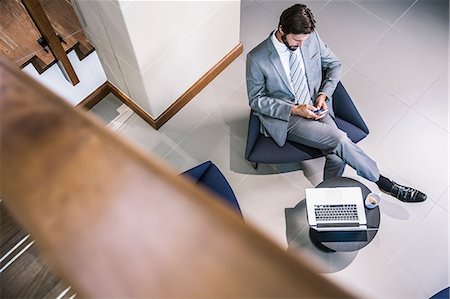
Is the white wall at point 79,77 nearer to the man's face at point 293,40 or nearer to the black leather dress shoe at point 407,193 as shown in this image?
the man's face at point 293,40

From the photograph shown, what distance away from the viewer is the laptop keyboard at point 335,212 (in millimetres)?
2863

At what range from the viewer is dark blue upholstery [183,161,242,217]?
2.91 metres

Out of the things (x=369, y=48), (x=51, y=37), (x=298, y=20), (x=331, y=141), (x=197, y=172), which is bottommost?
(x=197, y=172)

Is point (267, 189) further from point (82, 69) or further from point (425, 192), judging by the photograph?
point (82, 69)

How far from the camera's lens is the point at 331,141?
10.2 feet

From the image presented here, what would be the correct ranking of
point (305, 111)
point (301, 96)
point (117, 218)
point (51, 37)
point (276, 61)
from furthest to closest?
point (301, 96), point (305, 111), point (276, 61), point (51, 37), point (117, 218)

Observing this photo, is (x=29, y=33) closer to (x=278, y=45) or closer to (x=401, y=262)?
(x=278, y=45)

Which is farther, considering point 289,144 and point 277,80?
point 289,144

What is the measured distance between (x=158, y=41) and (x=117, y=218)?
279 centimetres

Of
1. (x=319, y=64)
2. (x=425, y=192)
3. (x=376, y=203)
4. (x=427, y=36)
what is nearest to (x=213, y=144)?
(x=319, y=64)

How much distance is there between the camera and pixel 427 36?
400 cm

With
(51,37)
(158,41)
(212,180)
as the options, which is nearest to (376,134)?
(212,180)

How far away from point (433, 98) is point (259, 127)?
1.59 m

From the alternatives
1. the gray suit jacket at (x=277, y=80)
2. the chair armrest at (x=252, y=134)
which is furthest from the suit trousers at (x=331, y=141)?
the chair armrest at (x=252, y=134)
